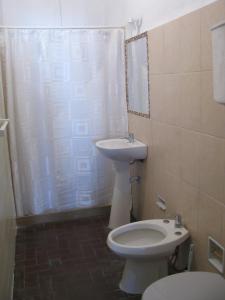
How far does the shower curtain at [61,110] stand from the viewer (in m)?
3.24

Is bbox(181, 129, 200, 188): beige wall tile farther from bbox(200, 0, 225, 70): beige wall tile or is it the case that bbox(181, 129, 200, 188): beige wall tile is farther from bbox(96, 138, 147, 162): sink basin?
bbox(96, 138, 147, 162): sink basin

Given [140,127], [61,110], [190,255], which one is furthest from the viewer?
[61,110]

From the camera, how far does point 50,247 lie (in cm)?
307

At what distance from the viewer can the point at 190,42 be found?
6.88ft

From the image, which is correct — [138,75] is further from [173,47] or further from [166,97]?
[173,47]

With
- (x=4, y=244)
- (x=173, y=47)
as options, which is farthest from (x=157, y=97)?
(x=4, y=244)

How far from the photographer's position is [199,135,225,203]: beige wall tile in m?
1.89

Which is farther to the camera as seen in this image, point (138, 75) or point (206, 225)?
point (138, 75)

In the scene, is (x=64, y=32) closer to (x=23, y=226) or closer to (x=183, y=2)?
(x=183, y=2)

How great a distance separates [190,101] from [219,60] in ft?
2.79

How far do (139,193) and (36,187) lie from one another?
3.28 ft

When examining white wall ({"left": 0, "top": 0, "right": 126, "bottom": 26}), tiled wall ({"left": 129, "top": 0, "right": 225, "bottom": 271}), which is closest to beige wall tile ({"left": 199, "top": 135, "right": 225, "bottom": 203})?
tiled wall ({"left": 129, "top": 0, "right": 225, "bottom": 271})

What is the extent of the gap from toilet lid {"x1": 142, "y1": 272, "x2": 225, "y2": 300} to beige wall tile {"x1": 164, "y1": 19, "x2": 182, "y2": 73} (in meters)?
1.24

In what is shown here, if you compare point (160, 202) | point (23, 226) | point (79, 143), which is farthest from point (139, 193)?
point (23, 226)
